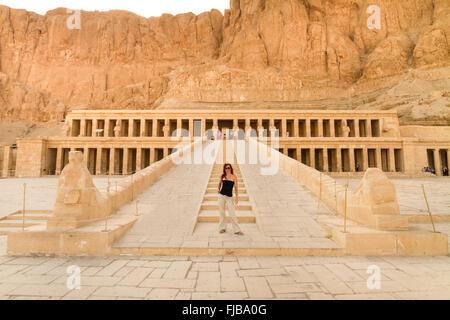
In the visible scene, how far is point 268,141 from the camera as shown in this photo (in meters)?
24.2

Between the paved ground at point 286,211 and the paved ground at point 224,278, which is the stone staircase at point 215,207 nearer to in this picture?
the paved ground at point 286,211

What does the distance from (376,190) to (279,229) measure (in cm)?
220

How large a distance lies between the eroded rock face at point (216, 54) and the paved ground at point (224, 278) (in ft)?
139

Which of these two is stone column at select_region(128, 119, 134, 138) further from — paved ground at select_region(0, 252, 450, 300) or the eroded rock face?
paved ground at select_region(0, 252, 450, 300)

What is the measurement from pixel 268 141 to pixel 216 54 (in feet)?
133

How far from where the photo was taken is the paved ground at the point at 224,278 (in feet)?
10.5

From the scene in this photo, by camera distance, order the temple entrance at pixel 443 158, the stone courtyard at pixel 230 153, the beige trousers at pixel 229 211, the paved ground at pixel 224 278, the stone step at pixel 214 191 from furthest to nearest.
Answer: the temple entrance at pixel 443 158 → the stone step at pixel 214 191 → the beige trousers at pixel 229 211 → the stone courtyard at pixel 230 153 → the paved ground at pixel 224 278

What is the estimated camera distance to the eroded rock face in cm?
4466

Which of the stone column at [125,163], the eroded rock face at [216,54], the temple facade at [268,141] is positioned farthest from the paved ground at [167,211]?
the eroded rock face at [216,54]

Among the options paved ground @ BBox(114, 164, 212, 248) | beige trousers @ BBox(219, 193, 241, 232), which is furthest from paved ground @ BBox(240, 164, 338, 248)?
paved ground @ BBox(114, 164, 212, 248)

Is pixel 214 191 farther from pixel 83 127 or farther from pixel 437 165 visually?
pixel 83 127

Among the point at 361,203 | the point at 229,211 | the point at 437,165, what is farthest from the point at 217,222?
the point at 437,165

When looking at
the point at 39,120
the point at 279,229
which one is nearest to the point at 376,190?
the point at 279,229

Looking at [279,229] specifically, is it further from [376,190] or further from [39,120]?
[39,120]
